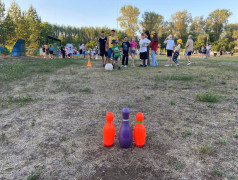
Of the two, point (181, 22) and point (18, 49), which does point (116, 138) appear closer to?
point (18, 49)

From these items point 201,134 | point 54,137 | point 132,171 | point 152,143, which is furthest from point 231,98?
point 54,137

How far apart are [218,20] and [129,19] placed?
33662 millimetres

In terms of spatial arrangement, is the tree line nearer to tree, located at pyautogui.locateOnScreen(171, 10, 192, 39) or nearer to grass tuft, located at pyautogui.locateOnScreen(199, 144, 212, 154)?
tree, located at pyautogui.locateOnScreen(171, 10, 192, 39)

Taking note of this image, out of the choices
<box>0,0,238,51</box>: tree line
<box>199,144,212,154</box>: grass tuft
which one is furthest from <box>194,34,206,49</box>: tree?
<box>199,144,212,154</box>: grass tuft

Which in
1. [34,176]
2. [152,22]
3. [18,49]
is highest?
[152,22]

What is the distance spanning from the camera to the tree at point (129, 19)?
54.8 meters

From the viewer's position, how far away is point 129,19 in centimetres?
5569

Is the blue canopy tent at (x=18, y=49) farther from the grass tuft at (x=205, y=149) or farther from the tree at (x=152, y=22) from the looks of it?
the tree at (x=152, y=22)

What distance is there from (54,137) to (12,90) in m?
3.57

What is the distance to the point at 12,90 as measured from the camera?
5266mm

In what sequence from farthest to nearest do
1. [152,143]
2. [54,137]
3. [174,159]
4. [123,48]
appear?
[123,48], [54,137], [152,143], [174,159]

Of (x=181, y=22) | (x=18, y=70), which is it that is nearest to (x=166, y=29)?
(x=181, y=22)

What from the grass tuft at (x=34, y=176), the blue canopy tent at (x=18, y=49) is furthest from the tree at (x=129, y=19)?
the grass tuft at (x=34, y=176)

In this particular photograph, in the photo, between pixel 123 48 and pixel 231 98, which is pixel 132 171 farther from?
pixel 123 48
